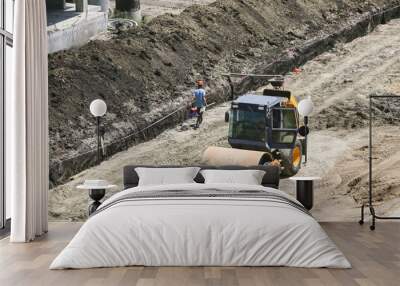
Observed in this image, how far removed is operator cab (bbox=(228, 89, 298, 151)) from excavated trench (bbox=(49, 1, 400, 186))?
26cm

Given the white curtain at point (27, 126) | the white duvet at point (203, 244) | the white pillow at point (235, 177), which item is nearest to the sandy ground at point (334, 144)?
the white pillow at point (235, 177)

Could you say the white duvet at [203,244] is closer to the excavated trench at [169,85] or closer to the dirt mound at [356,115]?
the excavated trench at [169,85]

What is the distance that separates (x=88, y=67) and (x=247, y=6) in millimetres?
2248

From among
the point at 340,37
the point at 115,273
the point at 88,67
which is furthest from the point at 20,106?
the point at 340,37

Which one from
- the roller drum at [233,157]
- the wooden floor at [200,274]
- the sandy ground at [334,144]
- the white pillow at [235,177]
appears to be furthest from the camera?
the sandy ground at [334,144]

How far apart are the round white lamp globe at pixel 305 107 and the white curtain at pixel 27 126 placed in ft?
10.3

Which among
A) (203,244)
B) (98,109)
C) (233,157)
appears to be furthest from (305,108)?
(203,244)

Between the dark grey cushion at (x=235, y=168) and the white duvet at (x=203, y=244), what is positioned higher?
the dark grey cushion at (x=235, y=168)

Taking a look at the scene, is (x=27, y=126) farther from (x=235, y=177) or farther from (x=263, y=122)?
(x=263, y=122)

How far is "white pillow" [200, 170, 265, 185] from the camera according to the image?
768 cm

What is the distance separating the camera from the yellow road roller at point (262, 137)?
27.5 feet

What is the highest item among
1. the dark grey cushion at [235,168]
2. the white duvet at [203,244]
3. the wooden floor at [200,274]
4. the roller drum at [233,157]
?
the roller drum at [233,157]

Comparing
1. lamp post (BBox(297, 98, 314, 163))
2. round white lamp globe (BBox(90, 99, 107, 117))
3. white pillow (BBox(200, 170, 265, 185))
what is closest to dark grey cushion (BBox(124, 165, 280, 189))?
white pillow (BBox(200, 170, 265, 185))

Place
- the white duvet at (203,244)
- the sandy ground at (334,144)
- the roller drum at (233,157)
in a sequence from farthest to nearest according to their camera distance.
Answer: the sandy ground at (334,144)
the roller drum at (233,157)
the white duvet at (203,244)
